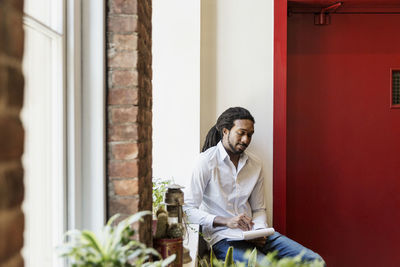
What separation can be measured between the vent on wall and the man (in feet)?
3.64

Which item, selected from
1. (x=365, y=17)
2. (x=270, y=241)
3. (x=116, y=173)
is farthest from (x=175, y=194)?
(x=365, y=17)

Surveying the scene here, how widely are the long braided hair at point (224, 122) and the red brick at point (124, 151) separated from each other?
4.55ft

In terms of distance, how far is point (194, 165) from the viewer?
2795 mm

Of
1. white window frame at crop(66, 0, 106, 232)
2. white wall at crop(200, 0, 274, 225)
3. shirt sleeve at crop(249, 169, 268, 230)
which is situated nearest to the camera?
white window frame at crop(66, 0, 106, 232)

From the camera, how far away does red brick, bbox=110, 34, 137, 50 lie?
1524 millimetres

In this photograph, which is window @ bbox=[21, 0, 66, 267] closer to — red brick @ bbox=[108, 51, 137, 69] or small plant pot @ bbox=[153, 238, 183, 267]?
red brick @ bbox=[108, 51, 137, 69]

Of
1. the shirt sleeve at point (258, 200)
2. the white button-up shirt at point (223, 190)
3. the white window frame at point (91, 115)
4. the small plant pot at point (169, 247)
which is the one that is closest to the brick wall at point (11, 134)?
the white window frame at point (91, 115)

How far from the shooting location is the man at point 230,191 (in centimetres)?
268

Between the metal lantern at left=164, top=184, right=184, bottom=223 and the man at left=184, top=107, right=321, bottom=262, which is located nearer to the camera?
the metal lantern at left=164, top=184, right=184, bottom=223

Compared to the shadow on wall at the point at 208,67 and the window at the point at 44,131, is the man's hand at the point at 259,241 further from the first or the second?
the window at the point at 44,131

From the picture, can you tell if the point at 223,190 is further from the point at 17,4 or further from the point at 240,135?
the point at 17,4

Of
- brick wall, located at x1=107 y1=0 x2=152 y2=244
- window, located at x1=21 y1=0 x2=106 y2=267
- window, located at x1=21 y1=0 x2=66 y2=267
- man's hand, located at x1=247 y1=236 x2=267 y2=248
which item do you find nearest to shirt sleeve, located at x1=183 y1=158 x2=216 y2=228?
man's hand, located at x1=247 y1=236 x2=267 y2=248

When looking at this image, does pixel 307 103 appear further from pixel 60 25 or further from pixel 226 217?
pixel 60 25

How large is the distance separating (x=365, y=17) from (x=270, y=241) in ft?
5.68
